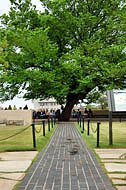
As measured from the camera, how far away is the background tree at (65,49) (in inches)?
941

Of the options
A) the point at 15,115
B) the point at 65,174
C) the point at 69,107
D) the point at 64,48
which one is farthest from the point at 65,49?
the point at 65,174

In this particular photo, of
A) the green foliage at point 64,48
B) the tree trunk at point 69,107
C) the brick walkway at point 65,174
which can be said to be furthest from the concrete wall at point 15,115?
the brick walkway at point 65,174

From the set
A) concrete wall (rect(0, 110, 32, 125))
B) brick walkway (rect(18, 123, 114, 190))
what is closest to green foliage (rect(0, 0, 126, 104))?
concrete wall (rect(0, 110, 32, 125))

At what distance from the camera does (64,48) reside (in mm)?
27781

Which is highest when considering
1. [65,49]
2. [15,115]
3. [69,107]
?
[65,49]

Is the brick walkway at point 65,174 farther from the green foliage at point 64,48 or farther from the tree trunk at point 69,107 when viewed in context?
the tree trunk at point 69,107

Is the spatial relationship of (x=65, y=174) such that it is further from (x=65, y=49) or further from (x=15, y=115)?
(x=65, y=49)

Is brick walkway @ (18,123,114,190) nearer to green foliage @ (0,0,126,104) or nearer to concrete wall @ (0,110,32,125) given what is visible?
green foliage @ (0,0,126,104)

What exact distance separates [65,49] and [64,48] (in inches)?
8.4

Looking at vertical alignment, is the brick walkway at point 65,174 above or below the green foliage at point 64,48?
below

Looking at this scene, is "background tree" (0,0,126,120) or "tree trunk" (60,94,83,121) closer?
"background tree" (0,0,126,120)

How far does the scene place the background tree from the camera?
78.4ft

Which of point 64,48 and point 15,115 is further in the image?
point 64,48

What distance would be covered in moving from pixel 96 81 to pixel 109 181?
22052 mm
